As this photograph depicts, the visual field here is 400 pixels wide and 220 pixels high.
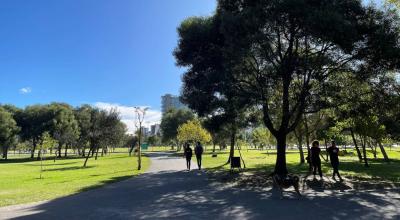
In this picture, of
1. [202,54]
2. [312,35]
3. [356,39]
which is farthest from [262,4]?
[202,54]

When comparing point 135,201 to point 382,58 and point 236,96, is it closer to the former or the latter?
point 236,96

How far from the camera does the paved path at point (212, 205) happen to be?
10.0 meters

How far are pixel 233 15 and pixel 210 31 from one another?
416cm

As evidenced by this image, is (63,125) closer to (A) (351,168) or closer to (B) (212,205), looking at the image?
(A) (351,168)

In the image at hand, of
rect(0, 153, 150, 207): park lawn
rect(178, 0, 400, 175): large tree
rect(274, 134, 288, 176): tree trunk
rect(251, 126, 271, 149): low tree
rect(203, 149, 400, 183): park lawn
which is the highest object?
rect(178, 0, 400, 175): large tree

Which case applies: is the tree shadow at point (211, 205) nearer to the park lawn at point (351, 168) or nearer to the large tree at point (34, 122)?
the park lawn at point (351, 168)

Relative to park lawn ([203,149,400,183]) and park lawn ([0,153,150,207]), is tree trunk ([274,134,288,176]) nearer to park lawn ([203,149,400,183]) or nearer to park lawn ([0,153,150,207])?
park lawn ([203,149,400,183])

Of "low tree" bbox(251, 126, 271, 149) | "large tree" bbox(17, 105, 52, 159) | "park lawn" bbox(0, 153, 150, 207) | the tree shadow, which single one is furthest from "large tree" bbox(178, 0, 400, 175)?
"large tree" bbox(17, 105, 52, 159)

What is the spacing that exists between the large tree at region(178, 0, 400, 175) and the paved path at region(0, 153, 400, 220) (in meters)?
6.29

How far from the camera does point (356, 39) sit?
17.3 meters

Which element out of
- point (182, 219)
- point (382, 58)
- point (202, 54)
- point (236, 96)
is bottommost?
point (182, 219)

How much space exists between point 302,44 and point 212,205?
12484 millimetres

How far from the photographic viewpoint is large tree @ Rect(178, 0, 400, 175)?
55.3 feet

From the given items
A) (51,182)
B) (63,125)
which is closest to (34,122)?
(63,125)
